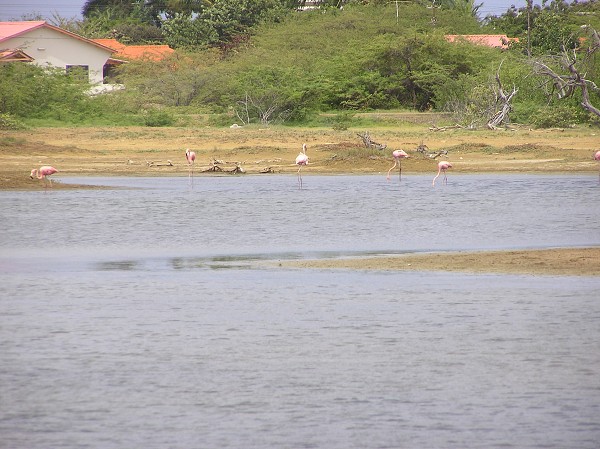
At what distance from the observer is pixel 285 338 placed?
373 inches

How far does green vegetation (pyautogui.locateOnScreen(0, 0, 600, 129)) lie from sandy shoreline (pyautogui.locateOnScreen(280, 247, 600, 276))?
15.7 meters

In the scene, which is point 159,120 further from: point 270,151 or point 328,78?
point 328,78

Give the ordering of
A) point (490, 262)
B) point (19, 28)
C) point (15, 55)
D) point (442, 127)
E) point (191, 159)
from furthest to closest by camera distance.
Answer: point (19, 28)
point (15, 55)
point (442, 127)
point (191, 159)
point (490, 262)

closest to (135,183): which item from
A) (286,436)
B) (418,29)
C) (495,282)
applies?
(495,282)

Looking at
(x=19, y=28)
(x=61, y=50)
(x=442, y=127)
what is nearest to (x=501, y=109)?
(x=442, y=127)

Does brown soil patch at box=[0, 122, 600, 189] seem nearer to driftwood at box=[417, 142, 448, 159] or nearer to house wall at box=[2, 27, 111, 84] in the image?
driftwood at box=[417, 142, 448, 159]

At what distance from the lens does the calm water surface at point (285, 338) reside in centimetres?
693

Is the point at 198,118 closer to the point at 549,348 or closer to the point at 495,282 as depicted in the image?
the point at 495,282

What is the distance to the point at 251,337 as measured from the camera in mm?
9516

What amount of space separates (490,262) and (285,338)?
4.46m

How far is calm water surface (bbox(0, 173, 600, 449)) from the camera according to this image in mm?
6930

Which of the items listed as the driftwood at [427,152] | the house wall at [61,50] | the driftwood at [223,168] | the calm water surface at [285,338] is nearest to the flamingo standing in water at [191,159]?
the driftwood at [223,168]

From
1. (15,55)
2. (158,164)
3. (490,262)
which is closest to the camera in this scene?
(490,262)

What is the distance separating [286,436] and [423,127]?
101 feet
